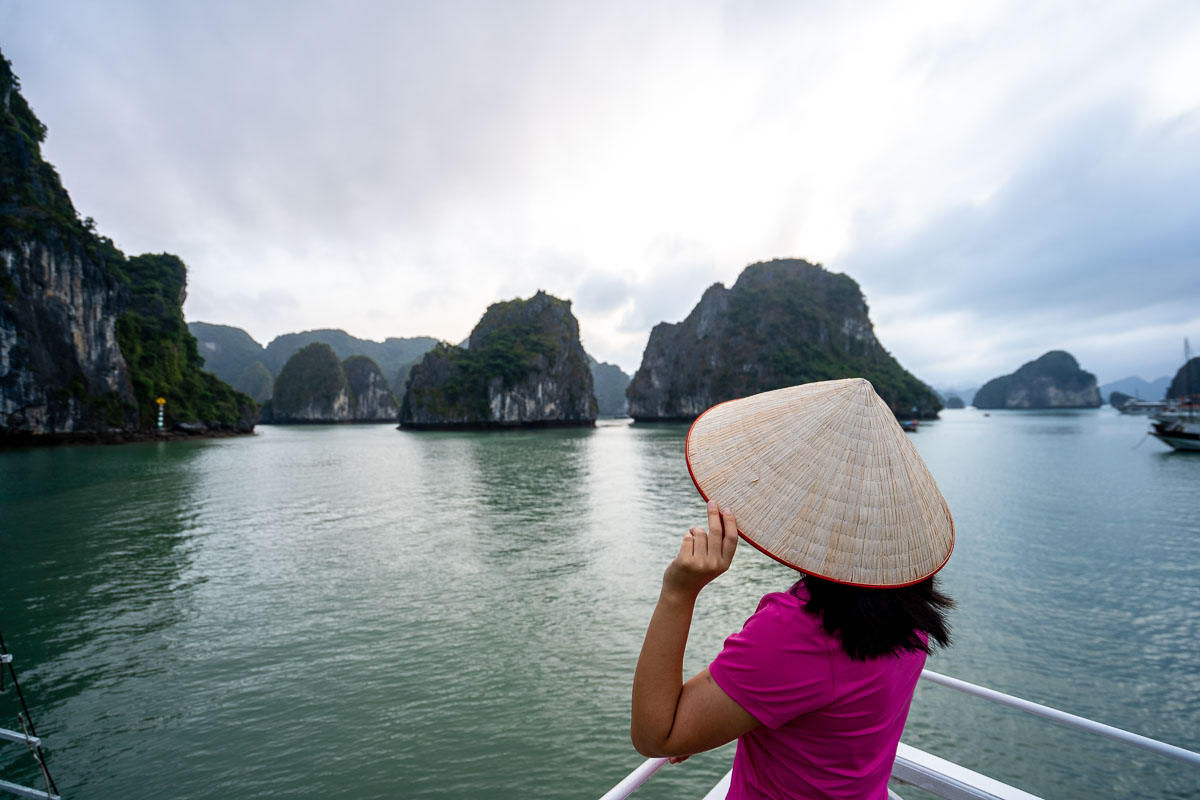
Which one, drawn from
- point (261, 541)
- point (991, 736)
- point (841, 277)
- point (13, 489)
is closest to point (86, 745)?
point (261, 541)

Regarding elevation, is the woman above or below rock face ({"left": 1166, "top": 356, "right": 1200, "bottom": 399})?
below

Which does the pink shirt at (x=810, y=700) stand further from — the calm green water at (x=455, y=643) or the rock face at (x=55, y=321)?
the rock face at (x=55, y=321)

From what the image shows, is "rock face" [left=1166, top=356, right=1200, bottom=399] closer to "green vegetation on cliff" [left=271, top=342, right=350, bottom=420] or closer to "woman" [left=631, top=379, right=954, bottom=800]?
"woman" [left=631, top=379, right=954, bottom=800]

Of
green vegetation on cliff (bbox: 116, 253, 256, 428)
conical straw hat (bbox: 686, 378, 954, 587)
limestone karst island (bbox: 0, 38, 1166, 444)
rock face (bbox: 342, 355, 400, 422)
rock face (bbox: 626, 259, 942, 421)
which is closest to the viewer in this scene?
conical straw hat (bbox: 686, 378, 954, 587)

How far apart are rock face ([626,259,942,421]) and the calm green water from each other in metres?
73.4

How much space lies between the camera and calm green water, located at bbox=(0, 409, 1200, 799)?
174 inches

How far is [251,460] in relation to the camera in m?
29.3

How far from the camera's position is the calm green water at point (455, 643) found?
174 inches

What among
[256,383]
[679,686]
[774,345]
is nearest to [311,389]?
[256,383]

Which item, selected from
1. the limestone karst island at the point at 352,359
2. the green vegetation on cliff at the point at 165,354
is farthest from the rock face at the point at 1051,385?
the green vegetation on cliff at the point at 165,354

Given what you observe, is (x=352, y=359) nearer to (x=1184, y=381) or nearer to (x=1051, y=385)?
(x=1184, y=381)

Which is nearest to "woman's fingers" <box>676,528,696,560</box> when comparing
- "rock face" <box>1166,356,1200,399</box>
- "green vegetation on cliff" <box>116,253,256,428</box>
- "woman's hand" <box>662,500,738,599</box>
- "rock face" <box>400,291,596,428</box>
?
"woman's hand" <box>662,500,738,599</box>

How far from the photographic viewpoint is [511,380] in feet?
251

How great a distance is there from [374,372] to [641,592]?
127977 millimetres
